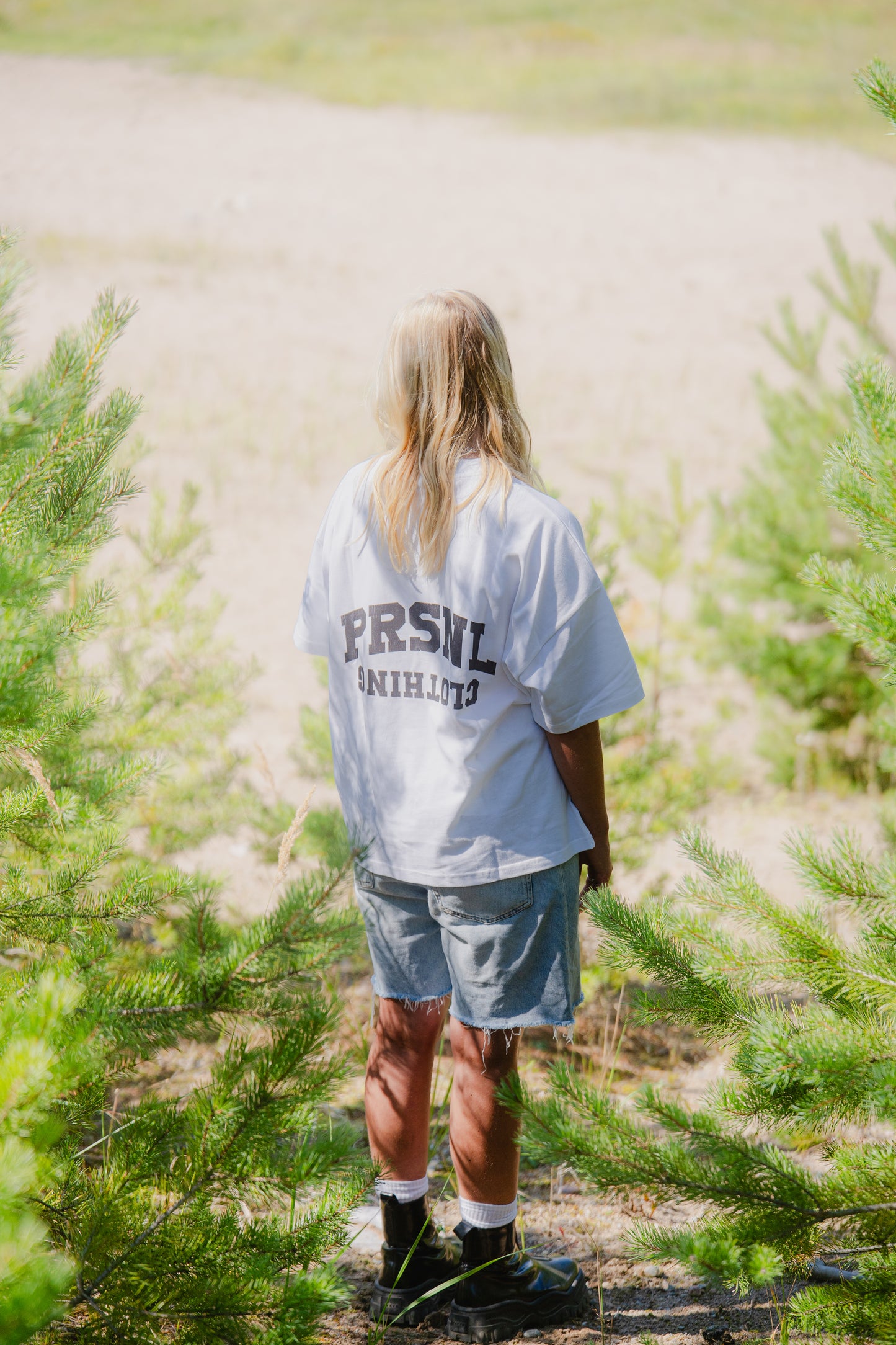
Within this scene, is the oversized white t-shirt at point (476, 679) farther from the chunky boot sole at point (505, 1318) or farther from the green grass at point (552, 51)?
the green grass at point (552, 51)

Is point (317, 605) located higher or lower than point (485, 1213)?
higher

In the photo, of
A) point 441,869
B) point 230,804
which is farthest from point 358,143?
point 441,869

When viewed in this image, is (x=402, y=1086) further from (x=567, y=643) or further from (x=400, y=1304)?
(x=567, y=643)

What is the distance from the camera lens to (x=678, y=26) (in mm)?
27203

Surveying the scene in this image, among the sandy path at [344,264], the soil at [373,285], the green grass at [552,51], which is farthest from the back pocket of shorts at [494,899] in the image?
the green grass at [552,51]

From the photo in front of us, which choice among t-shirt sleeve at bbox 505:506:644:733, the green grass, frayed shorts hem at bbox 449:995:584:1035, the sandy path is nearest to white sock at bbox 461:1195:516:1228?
frayed shorts hem at bbox 449:995:584:1035

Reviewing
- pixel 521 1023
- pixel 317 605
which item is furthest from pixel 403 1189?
pixel 317 605

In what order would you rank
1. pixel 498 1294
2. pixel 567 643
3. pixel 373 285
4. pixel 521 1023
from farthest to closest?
1. pixel 373 285
2. pixel 498 1294
3. pixel 521 1023
4. pixel 567 643

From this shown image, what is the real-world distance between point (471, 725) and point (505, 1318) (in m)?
1.11

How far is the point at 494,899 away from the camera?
1737mm

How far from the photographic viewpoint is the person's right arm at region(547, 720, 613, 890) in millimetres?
1759

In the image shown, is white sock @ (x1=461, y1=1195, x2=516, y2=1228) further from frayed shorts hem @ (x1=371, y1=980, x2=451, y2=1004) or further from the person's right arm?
the person's right arm

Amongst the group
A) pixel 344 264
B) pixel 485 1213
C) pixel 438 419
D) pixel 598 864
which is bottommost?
pixel 485 1213

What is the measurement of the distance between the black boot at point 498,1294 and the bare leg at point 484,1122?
0.09 meters
